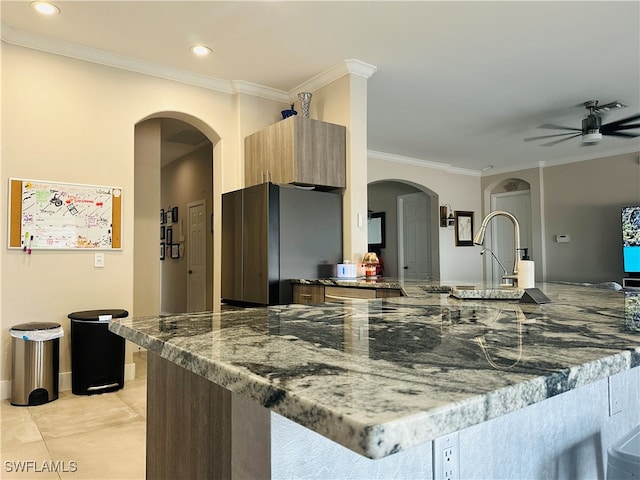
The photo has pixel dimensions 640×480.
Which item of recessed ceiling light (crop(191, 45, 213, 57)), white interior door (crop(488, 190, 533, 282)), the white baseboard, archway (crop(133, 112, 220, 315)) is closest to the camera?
the white baseboard

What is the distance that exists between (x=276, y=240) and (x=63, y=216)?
1.62 metres

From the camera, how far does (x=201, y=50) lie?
364 centimetres

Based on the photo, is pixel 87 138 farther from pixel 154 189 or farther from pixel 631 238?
pixel 631 238

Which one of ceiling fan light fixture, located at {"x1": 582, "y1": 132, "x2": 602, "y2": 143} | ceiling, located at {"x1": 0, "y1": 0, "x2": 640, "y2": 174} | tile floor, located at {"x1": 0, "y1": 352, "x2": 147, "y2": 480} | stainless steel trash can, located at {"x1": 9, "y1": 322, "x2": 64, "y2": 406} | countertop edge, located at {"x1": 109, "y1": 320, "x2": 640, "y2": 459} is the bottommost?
tile floor, located at {"x1": 0, "y1": 352, "x2": 147, "y2": 480}

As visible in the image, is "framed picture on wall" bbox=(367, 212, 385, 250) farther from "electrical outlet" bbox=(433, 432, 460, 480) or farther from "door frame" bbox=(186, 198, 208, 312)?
"electrical outlet" bbox=(433, 432, 460, 480)

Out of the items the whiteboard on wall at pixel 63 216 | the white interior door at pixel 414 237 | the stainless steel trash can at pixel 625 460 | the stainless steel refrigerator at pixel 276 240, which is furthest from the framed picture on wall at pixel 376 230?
the stainless steel trash can at pixel 625 460

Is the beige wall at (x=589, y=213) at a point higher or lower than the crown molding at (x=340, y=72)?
lower

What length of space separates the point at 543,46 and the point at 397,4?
139cm

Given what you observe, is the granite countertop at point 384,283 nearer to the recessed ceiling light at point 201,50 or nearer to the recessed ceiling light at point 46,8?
the recessed ceiling light at point 201,50

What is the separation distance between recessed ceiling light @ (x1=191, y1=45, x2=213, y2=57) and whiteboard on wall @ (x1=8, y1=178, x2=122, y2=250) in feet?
4.16

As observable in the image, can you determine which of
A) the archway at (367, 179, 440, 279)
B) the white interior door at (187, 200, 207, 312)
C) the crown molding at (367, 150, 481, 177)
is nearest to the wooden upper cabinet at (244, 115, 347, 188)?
the white interior door at (187, 200, 207, 312)

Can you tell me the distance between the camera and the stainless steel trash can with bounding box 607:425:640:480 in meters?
0.95

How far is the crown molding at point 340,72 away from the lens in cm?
385

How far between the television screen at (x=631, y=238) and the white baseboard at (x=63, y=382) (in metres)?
6.20
